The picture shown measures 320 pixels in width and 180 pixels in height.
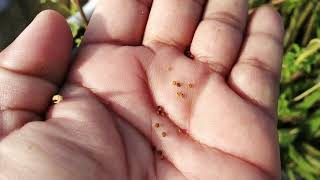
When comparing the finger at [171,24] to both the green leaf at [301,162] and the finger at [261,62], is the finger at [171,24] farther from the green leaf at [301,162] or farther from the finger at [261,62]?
the green leaf at [301,162]

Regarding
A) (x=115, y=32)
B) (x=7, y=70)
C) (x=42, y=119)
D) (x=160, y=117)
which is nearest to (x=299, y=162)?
(x=160, y=117)

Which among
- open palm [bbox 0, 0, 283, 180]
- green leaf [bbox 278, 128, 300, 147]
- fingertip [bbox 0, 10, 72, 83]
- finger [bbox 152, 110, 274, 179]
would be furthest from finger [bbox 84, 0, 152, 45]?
green leaf [bbox 278, 128, 300, 147]

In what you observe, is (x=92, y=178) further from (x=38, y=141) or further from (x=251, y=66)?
(x=251, y=66)

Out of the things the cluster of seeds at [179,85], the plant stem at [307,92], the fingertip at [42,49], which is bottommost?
the plant stem at [307,92]

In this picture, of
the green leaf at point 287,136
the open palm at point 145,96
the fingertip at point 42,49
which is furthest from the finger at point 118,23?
the green leaf at point 287,136

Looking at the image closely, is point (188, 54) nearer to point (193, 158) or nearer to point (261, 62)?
point (261, 62)

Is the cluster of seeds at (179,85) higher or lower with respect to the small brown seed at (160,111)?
higher

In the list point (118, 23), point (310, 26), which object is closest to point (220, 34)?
point (118, 23)
